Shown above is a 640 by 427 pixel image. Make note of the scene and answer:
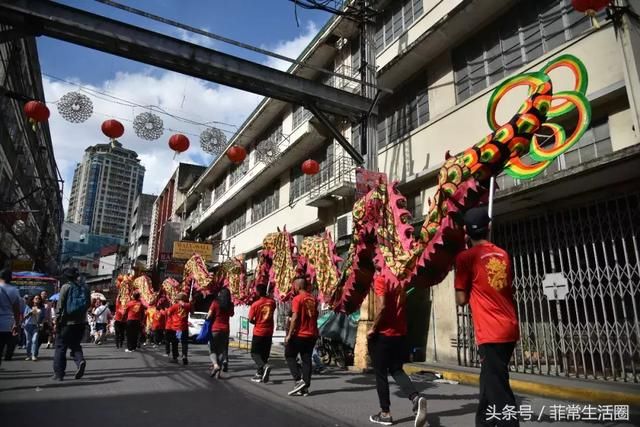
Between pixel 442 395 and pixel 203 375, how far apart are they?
445 cm

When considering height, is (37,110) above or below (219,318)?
above

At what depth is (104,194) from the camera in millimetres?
79938

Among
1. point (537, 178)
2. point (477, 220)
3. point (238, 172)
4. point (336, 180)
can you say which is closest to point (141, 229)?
point (238, 172)

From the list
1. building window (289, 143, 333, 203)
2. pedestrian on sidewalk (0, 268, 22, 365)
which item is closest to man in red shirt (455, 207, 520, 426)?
pedestrian on sidewalk (0, 268, 22, 365)

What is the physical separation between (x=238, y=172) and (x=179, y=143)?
15.4m

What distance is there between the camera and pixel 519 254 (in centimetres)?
941

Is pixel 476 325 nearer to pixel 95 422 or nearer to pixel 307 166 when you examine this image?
pixel 95 422

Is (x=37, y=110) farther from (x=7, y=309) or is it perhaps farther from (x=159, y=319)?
(x=159, y=319)

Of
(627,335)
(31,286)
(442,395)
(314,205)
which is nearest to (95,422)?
(442,395)

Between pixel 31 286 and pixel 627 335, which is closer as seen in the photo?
pixel 627 335

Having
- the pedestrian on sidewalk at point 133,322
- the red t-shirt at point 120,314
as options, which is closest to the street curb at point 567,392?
the pedestrian on sidewalk at point 133,322

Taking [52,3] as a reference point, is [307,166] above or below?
below

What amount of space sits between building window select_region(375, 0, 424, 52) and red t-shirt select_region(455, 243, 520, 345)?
36.5 feet

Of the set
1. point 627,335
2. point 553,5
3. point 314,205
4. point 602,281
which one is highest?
point 553,5
